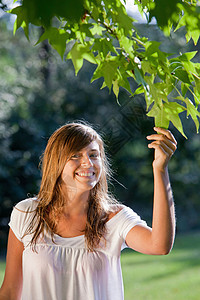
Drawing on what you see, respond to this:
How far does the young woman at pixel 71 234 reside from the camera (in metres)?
1.30

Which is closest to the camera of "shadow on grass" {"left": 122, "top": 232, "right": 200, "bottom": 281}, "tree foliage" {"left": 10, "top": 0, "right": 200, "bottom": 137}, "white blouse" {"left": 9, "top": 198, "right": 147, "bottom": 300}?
"tree foliage" {"left": 10, "top": 0, "right": 200, "bottom": 137}

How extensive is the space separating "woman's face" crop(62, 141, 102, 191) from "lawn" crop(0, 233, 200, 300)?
361 cm

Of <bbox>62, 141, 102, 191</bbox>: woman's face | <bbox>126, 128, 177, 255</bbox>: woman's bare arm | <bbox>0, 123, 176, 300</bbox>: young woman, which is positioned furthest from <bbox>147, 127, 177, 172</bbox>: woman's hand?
<bbox>62, 141, 102, 191</bbox>: woman's face

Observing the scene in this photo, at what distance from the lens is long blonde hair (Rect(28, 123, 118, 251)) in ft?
4.47

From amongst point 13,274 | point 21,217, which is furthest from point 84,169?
point 13,274

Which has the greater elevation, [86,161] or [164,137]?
[164,137]

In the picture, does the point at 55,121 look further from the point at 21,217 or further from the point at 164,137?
the point at 164,137

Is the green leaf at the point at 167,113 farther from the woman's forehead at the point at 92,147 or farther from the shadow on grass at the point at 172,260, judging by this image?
the shadow on grass at the point at 172,260

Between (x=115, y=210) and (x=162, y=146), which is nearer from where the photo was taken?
(x=162, y=146)

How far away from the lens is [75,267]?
132 centimetres

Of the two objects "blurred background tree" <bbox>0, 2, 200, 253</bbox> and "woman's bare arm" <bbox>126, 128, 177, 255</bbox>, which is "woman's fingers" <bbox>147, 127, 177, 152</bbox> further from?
"blurred background tree" <bbox>0, 2, 200, 253</bbox>

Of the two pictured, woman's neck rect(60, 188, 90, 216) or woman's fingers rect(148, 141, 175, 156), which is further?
woman's neck rect(60, 188, 90, 216)

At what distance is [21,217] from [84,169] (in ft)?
0.87

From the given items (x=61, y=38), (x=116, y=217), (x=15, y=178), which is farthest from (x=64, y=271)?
(x=15, y=178)
